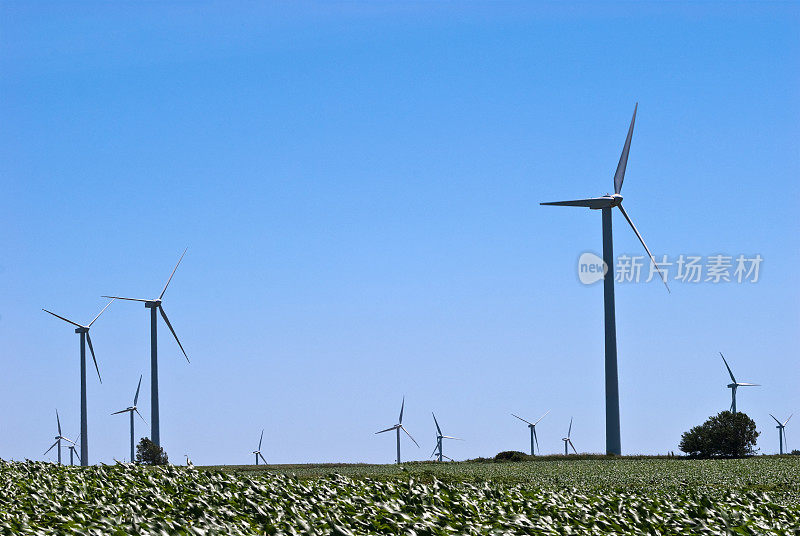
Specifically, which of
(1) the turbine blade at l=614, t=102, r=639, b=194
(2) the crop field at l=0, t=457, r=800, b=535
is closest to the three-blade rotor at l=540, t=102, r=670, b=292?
(1) the turbine blade at l=614, t=102, r=639, b=194

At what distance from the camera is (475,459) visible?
72062mm

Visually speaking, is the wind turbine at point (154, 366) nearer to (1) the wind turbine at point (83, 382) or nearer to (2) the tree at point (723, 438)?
(1) the wind turbine at point (83, 382)

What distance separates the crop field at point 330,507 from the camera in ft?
74.6

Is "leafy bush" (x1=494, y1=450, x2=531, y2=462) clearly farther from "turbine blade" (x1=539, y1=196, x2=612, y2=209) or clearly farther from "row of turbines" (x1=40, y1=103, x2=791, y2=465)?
"turbine blade" (x1=539, y1=196, x2=612, y2=209)

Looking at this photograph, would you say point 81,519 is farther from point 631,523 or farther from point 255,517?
point 631,523

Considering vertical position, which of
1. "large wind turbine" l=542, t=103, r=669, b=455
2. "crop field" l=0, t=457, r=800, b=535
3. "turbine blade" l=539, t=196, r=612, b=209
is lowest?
"crop field" l=0, t=457, r=800, b=535

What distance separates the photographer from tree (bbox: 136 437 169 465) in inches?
2680

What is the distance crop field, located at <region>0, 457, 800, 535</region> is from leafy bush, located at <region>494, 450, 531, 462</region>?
3459 cm

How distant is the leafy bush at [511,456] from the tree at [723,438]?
11.8 m

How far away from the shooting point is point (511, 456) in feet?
236

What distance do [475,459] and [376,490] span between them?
43676 millimetres

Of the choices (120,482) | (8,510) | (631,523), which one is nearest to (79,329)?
(120,482)

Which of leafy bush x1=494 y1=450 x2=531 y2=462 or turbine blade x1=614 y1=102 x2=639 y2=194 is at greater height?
turbine blade x1=614 y1=102 x2=639 y2=194

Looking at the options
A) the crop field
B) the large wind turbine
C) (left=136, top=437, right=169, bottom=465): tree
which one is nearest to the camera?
the crop field
